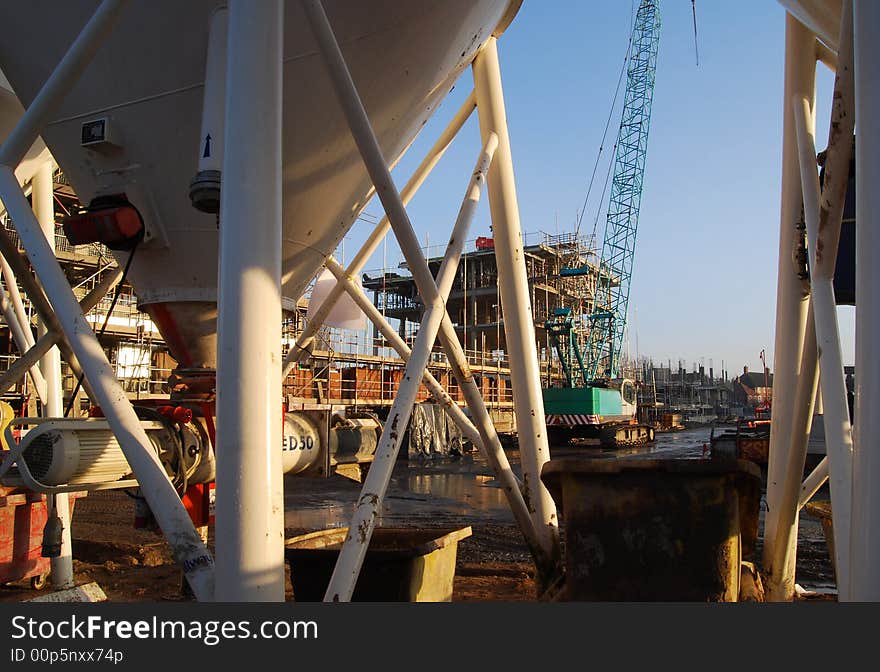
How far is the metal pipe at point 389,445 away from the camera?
3232 millimetres

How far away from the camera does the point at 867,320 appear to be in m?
2.36

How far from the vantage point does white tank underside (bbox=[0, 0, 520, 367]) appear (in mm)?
3777

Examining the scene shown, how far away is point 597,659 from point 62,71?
346cm

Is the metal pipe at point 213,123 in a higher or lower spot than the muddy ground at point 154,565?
higher

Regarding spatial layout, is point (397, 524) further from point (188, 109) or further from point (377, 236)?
point (188, 109)

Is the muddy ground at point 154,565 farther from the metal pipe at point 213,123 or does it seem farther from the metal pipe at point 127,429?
the metal pipe at point 213,123

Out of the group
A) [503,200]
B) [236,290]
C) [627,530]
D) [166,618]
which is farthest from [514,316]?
[166,618]

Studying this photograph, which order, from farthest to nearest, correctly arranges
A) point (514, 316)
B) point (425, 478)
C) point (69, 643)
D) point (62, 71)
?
point (425, 478), point (514, 316), point (62, 71), point (69, 643)

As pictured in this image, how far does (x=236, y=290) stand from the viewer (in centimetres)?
275

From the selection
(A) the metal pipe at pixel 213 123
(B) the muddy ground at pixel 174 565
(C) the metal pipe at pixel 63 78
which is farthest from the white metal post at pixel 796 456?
(C) the metal pipe at pixel 63 78

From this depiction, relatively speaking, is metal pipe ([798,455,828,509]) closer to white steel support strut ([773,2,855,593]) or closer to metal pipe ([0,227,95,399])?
white steel support strut ([773,2,855,593])

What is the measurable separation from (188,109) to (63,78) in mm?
659

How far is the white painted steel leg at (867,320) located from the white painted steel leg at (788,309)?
8.35ft

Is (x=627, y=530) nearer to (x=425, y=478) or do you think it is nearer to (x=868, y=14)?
(x=868, y=14)
